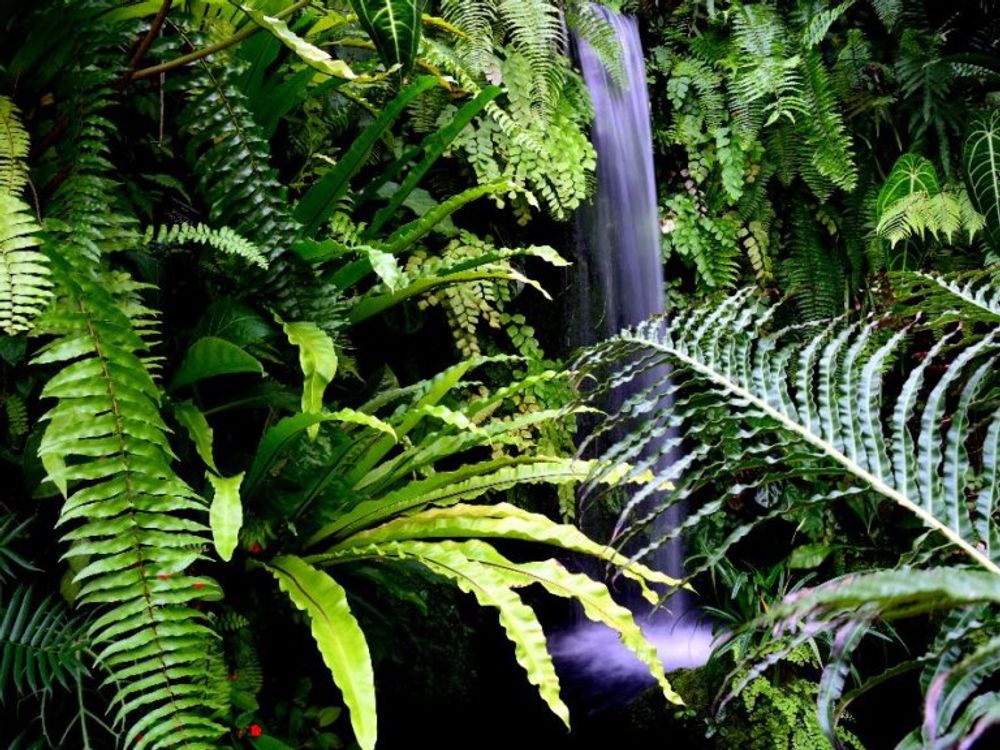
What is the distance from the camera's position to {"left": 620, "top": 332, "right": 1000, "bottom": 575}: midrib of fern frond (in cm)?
81

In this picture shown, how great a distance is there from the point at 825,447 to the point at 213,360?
109cm

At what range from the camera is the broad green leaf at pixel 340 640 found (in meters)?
1.18

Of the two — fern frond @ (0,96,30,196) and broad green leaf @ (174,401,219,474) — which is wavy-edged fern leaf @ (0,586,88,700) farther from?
fern frond @ (0,96,30,196)

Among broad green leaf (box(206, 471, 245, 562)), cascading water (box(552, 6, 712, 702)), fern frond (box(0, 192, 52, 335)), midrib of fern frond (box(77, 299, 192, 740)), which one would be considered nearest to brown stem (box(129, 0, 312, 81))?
fern frond (box(0, 192, 52, 335))

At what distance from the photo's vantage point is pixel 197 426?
1.46m

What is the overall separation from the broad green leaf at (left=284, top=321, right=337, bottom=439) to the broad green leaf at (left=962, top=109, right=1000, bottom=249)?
2.56m

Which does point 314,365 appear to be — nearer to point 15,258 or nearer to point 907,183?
point 15,258

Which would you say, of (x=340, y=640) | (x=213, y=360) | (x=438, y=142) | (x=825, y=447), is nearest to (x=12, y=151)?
(x=213, y=360)

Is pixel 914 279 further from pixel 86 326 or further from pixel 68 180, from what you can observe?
pixel 68 180

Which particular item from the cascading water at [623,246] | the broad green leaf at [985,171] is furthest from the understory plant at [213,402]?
the broad green leaf at [985,171]

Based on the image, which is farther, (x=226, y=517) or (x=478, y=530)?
(x=478, y=530)

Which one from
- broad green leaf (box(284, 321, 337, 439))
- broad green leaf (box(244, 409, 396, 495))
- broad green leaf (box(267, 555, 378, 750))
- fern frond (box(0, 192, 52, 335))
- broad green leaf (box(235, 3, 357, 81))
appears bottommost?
broad green leaf (box(267, 555, 378, 750))

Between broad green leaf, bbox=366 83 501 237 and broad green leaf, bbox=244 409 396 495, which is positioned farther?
broad green leaf, bbox=366 83 501 237

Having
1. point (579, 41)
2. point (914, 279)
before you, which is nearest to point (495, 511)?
point (914, 279)
